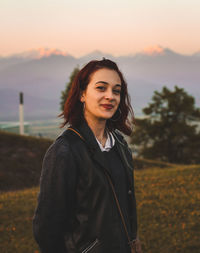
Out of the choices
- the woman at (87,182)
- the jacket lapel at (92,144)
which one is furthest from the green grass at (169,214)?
the jacket lapel at (92,144)

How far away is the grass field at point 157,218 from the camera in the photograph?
6.56 meters

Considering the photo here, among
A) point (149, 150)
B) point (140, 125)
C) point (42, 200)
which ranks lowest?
point (149, 150)

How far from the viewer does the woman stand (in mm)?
2295

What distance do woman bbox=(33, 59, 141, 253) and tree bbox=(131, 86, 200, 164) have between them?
35928mm

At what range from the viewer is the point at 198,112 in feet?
127

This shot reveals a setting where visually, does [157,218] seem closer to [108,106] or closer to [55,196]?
[108,106]

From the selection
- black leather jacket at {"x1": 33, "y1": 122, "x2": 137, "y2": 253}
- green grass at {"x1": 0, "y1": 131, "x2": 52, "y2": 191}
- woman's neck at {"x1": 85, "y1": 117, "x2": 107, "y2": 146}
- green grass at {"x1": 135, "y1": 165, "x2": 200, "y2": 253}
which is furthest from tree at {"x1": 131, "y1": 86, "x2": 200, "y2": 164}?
black leather jacket at {"x1": 33, "y1": 122, "x2": 137, "y2": 253}

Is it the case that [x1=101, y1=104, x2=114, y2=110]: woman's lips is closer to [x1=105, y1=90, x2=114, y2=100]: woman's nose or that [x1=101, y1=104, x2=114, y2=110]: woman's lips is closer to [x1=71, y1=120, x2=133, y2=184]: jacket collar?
[x1=105, y1=90, x2=114, y2=100]: woman's nose

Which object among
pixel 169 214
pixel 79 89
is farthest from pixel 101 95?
pixel 169 214

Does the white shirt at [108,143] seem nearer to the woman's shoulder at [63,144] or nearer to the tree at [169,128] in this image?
the woman's shoulder at [63,144]

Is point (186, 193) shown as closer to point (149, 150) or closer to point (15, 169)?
point (15, 169)

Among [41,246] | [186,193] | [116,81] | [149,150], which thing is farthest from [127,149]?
[149,150]

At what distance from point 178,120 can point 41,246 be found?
128ft

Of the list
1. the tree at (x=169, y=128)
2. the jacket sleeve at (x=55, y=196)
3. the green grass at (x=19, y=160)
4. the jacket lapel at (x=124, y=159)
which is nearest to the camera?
the jacket sleeve at (x=55, y=196)
